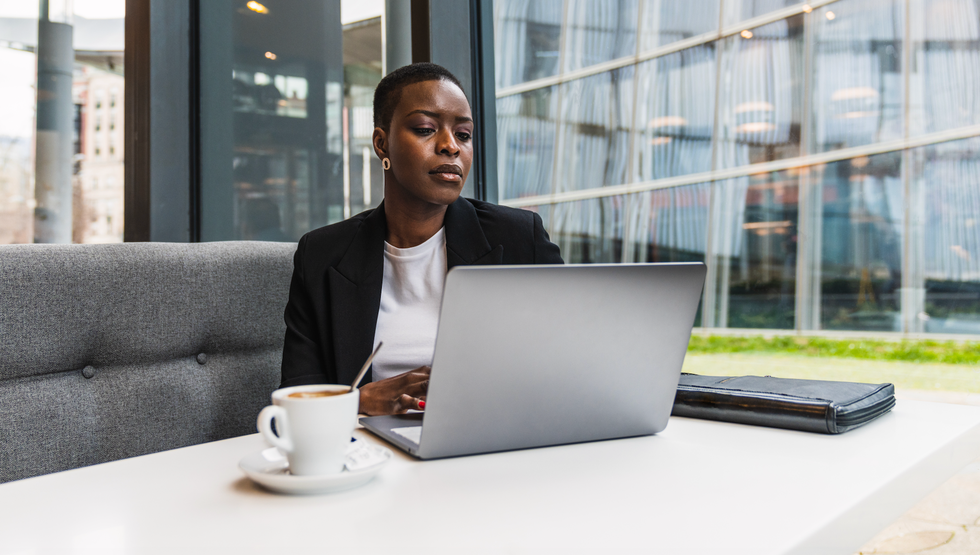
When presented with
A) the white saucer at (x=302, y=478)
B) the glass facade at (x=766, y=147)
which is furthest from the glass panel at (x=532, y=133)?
the white saucer at (x=302, y=478)

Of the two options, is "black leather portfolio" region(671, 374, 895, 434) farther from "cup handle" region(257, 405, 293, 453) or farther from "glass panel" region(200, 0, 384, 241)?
"glass panel" region(200, 0, 384, 241)

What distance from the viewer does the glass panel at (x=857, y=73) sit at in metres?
6.13

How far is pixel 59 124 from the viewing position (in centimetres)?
208

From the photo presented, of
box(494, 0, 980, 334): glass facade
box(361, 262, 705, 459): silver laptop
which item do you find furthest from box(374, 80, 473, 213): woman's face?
box(494, 0, 980, 334): glass facade

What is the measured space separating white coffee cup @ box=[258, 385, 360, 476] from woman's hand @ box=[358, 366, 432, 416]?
369mm

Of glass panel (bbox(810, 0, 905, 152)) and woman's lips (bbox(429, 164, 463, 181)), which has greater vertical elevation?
glass panel (bbox(810, 0, 905, 152))

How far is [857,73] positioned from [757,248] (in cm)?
192

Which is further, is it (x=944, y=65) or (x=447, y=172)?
(x=944, y=65)

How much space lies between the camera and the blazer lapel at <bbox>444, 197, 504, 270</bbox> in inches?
58.9

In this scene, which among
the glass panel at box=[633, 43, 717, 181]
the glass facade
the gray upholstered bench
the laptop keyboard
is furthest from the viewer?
the glass panel at box=[633, 43, 717, 181]

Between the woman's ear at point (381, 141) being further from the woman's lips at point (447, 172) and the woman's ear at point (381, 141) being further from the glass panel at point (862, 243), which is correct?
the glass panel at point (862, 243)

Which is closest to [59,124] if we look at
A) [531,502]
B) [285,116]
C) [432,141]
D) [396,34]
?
[285,116]

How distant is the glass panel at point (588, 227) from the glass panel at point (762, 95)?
1340 mm

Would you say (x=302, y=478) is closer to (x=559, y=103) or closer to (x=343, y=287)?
(x=343, y=287)
